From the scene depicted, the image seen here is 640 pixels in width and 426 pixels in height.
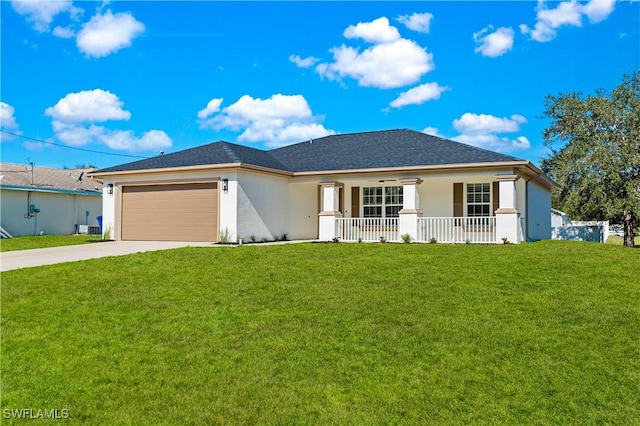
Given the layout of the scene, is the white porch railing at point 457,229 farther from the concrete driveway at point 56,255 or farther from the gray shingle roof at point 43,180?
the gray shingle roof at point 43,180

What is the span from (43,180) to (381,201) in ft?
64.1

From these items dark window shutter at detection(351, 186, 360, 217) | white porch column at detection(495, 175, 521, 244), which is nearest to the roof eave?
dark window shutter at detection(351, 186, 360, 217)

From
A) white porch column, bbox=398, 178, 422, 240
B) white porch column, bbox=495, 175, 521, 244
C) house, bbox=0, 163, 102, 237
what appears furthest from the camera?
house, bbox=0, 163, 102, 237

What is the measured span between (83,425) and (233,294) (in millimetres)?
4117

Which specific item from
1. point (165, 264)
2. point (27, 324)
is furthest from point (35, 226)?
point (27, 324)

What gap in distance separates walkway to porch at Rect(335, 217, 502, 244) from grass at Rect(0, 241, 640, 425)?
20.7 feet

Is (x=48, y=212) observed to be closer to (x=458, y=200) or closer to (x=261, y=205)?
(x=261, y=205)

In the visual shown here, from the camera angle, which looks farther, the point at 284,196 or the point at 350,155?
the point at 350,155

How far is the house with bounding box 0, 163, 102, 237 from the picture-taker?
23.3 metres

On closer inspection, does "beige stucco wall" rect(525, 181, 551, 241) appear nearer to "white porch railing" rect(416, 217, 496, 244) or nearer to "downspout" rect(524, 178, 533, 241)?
"downspout" rect(524, 178, 533, 241)

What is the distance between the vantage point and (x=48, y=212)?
82.4ft

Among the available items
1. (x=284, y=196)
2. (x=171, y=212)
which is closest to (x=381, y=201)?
(x=284, y=196)

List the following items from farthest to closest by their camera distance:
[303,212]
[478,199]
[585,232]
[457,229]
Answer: [585,232]
[303,212]
[478,199]
[457,229]

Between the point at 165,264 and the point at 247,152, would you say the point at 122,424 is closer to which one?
the point at 165,264
